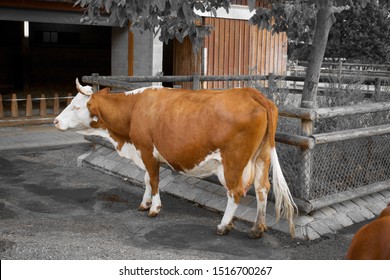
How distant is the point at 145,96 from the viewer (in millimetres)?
6527

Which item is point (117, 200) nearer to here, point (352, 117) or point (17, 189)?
point (17, 189)

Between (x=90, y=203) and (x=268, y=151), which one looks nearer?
(x=268, y=151)

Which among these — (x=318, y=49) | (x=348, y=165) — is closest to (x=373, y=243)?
(x=348, y=165)

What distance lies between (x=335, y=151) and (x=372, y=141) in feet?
2.46

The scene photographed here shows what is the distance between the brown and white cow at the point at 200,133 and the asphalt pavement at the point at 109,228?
0.25 metres

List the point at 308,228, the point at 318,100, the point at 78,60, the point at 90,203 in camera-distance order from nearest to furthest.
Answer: the point at 308,228 < the point at 90,203 < the point at 318,100 < the point at 78,60

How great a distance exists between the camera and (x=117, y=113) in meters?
6.66

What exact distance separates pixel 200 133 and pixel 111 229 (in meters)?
1.46

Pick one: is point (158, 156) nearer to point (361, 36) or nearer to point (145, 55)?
point (145, 55)

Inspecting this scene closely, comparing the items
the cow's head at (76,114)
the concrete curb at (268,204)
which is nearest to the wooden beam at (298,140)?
the concrete curb at (268,204)

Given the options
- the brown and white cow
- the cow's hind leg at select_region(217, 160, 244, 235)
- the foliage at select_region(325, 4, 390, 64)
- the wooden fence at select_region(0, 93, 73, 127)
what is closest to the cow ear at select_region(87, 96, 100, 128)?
the brown and white cow

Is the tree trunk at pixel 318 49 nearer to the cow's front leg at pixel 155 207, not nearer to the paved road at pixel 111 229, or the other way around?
the paved road at pixel 111 229

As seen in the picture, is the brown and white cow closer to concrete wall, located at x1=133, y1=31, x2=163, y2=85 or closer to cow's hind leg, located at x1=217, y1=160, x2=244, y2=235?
cow's hind leg, located at x1=217, y1=160, x2=244, y2=235

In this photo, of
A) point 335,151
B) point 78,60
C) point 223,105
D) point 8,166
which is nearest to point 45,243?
point 223,105
